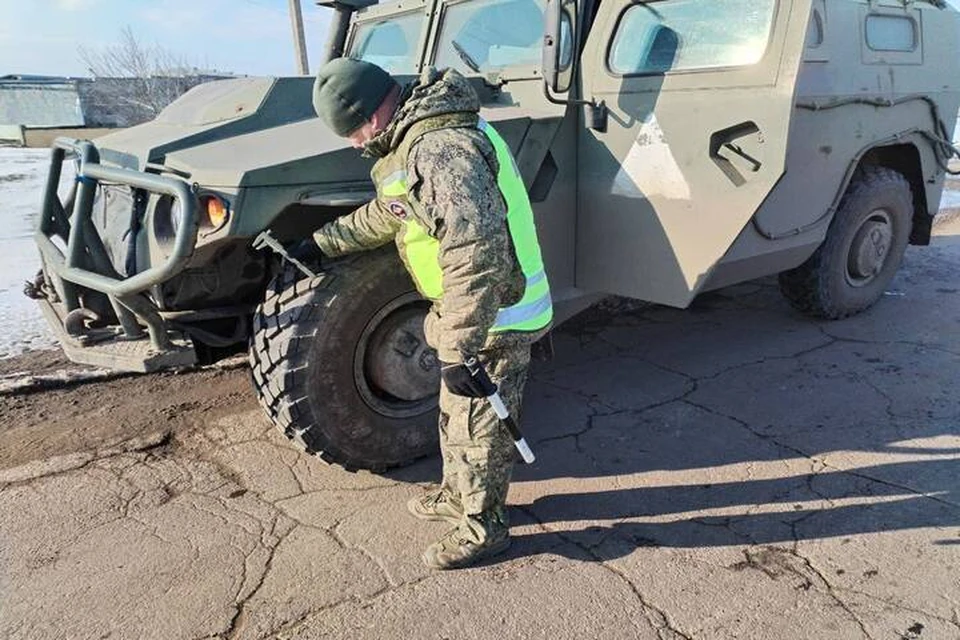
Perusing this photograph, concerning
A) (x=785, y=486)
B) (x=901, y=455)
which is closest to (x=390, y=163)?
(x=785, y=486)

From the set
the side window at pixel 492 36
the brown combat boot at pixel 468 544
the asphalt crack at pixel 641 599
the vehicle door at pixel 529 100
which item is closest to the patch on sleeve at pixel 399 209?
the vehicle door at pixel 529 100

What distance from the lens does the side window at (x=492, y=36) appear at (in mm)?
3549

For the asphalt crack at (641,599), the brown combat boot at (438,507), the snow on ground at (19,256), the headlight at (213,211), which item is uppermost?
the headlight at (213,211)

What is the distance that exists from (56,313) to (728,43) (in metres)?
2.99

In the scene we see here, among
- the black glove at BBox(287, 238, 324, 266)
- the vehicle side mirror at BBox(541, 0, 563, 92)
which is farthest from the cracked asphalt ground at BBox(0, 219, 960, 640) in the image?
the vehicle side mirror at BBox(541, 0, 563, 92)

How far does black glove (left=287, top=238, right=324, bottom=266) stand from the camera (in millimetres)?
2842

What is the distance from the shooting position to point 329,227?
8.82 feet

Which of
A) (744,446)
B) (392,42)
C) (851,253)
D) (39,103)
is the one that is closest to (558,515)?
(744,446)

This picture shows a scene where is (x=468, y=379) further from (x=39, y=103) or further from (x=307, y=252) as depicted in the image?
(x=39, y=103)

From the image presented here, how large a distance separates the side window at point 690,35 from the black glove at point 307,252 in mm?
1512

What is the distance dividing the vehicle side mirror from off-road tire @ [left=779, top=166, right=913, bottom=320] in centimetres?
222

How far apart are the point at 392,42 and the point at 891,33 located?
276 centimetres

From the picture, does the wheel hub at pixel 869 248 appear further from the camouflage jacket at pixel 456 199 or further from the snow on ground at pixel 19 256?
the snow on ground at pixel 19 256

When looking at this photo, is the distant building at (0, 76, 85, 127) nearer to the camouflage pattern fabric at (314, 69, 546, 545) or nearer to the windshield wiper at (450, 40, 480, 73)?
the windshield wiper at (450, 40, 480, 73)
